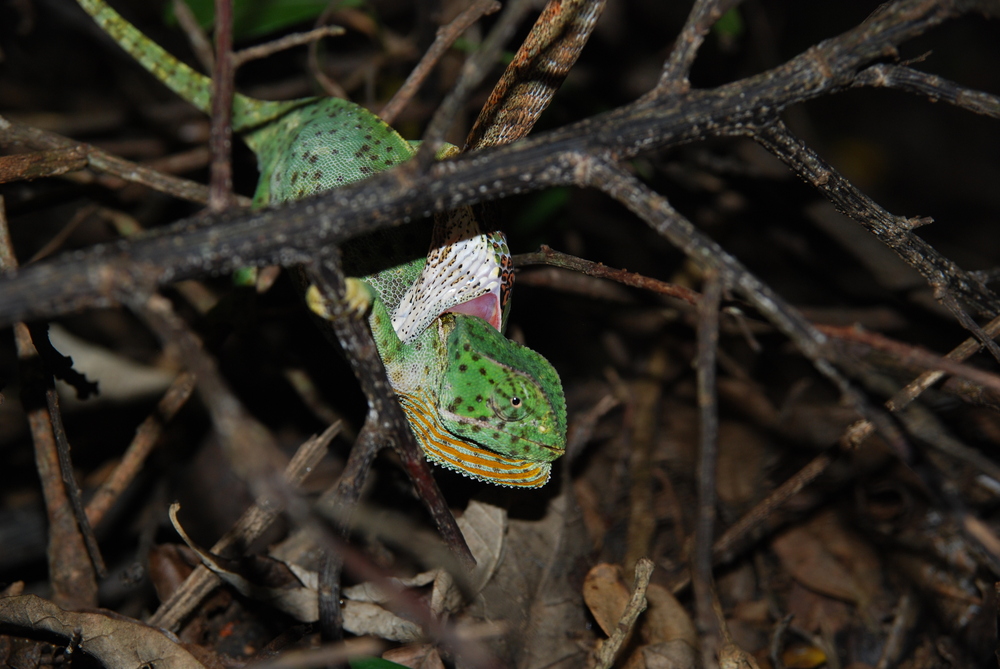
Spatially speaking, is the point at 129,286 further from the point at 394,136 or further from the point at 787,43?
the point at 787,43

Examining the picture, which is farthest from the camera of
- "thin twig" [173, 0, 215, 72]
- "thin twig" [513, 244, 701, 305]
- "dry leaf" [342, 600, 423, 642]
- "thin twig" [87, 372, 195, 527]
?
"thin twig" [173, 0, 215, 72]

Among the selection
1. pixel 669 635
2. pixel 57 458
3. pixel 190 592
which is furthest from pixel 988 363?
pixel 57 458

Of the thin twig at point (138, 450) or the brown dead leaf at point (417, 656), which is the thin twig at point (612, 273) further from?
the thin twig at point (138, 450)

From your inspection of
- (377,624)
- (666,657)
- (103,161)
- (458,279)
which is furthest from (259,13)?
(666,657)

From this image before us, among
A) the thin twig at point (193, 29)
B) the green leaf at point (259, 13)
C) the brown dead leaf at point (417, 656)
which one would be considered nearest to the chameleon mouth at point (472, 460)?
the brown dead leaf at point (417, 656)

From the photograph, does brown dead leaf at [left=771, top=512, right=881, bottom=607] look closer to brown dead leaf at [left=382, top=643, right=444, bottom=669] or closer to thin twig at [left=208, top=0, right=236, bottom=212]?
brown dead leaf at [left=382, top=643, right=444, bottom=669]

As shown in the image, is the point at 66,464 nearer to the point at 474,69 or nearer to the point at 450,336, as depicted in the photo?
the point at 450,336

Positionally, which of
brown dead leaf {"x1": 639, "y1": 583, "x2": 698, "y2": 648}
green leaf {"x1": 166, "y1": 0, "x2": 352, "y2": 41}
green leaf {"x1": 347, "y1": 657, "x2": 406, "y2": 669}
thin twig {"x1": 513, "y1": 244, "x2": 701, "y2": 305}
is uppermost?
green leaf {"x1": 166, "y1": 0, "x2": 352, "y2": 41}

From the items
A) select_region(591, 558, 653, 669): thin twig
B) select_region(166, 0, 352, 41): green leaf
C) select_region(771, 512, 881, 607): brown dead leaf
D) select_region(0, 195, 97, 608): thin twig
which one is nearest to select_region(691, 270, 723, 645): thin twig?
select_region(591, 558, 653, 669): thin twig
